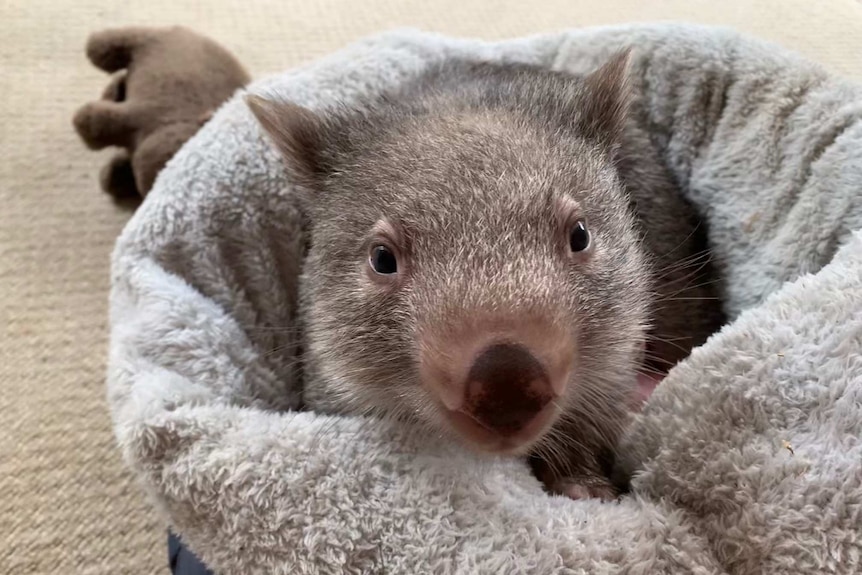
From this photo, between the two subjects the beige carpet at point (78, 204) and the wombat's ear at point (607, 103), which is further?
the beige carpet at point (78, 204)

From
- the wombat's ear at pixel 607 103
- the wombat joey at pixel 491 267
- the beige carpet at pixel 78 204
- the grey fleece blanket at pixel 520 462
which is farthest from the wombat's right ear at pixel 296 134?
the beige carpet at pixel 78 204

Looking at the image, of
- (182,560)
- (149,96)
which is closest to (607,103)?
(182,560)

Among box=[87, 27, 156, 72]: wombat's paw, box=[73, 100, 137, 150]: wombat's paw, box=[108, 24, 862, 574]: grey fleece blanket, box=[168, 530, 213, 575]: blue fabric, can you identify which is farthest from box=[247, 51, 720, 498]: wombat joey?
box=[87, 27, 156, 72]: wombat's paw

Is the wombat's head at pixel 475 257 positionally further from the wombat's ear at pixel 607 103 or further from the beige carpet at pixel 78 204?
the beige carpet at pixel 78 204

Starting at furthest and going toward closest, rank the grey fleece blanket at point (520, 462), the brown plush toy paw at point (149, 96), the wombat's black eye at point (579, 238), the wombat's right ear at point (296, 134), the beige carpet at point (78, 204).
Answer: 1. the brown plush toy paw at point (149, 96)
2. the beige carpet at point (78, 204)
3. the wombat's right ear at point (296, 134)
4. the wombat's black eye at point (579, 238)
5. the grey fleece blanket at point (520, 462)

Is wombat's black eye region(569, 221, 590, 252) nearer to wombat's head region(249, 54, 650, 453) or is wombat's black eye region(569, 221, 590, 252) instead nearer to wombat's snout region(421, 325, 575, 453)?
wombat's head region(249, 54, 650, 453)

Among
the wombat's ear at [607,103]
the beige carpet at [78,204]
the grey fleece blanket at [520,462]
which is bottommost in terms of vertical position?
the beige carpet at [78,204]

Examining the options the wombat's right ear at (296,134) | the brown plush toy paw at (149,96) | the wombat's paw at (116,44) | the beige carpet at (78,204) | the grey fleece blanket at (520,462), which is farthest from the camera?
the wombat's paw at (116,44)

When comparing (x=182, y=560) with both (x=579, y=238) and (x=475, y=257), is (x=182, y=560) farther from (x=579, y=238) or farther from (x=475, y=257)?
(x=579, y=238)
